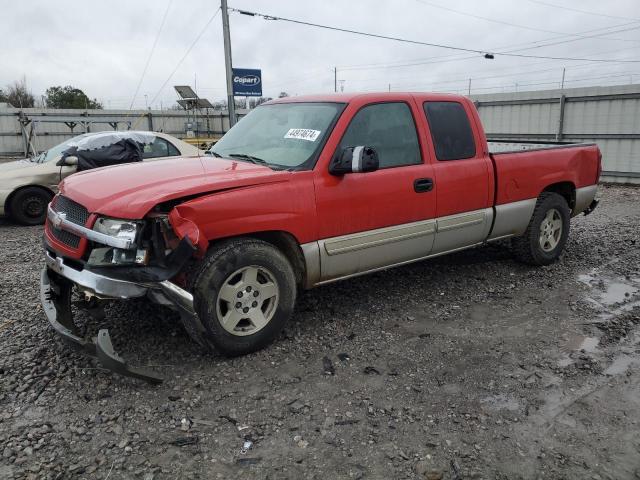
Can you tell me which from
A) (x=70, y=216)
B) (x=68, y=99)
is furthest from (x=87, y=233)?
(x=68, y=99)

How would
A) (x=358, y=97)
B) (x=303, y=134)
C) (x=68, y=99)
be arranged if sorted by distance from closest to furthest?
(x=303, y=134) → (x=358, y=97) → (x=68, y=99)

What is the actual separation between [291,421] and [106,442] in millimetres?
1009

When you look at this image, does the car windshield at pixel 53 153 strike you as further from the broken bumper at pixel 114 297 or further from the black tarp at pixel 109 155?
the broken bumper at pixel 114 297

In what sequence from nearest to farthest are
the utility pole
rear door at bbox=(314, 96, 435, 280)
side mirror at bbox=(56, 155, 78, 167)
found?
rear door at bbox=(314, 96, 435, 280), side mirror at bbox=(56, 155, 78, 167), the utility pole

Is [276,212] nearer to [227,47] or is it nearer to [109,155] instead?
[109,155]

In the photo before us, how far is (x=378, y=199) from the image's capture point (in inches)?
169

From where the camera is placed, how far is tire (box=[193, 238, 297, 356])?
138 inches

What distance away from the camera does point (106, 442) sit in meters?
2.84

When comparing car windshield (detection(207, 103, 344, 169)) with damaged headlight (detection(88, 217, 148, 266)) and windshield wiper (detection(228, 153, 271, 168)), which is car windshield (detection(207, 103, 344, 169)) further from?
damaged headlight (detection(88, 217, 148, 266))

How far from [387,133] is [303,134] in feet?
2.46

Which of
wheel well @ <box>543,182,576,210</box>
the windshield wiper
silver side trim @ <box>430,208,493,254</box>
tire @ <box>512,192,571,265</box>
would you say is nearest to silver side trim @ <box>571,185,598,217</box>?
wheel well @ <box>543,182,576,210</box>

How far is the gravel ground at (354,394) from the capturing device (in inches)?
107

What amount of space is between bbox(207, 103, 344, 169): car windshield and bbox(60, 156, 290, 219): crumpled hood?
23 cm

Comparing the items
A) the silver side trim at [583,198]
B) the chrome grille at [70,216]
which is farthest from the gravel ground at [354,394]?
the silver side trim at [583,198]
